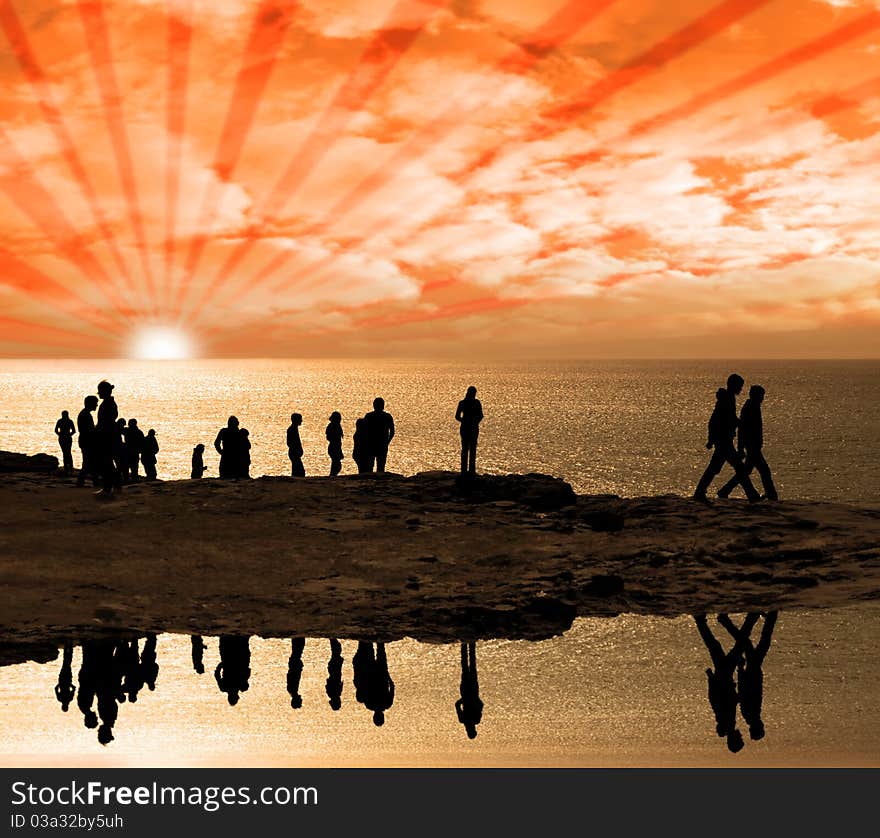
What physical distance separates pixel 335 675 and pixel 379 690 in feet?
2.55

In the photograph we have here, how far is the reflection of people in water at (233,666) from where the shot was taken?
38.4 feet

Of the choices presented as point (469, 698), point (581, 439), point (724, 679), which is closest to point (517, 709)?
point (469, 698)

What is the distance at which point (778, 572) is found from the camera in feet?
55.4

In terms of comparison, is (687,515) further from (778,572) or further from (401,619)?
(401,619)

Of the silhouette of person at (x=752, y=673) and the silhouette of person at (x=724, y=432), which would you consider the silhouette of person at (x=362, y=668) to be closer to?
the silhouette of person at (x=752, y=673)

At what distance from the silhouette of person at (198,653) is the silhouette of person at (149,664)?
503 mm

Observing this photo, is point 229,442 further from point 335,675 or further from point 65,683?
point 335,675

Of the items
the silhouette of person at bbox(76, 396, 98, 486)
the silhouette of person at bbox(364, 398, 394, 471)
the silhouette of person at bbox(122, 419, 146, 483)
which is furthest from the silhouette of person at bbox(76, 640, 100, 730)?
the silhouette of person at bbox(122, 419, 146, 483)

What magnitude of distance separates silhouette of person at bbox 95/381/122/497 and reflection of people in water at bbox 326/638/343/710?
1075 centimetres

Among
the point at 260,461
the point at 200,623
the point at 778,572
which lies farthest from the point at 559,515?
the point at 260,461

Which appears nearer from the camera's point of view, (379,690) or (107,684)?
(379,690)

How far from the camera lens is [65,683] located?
38.3 ft

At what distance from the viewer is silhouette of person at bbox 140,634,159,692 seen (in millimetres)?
11922

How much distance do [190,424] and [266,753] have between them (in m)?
134
